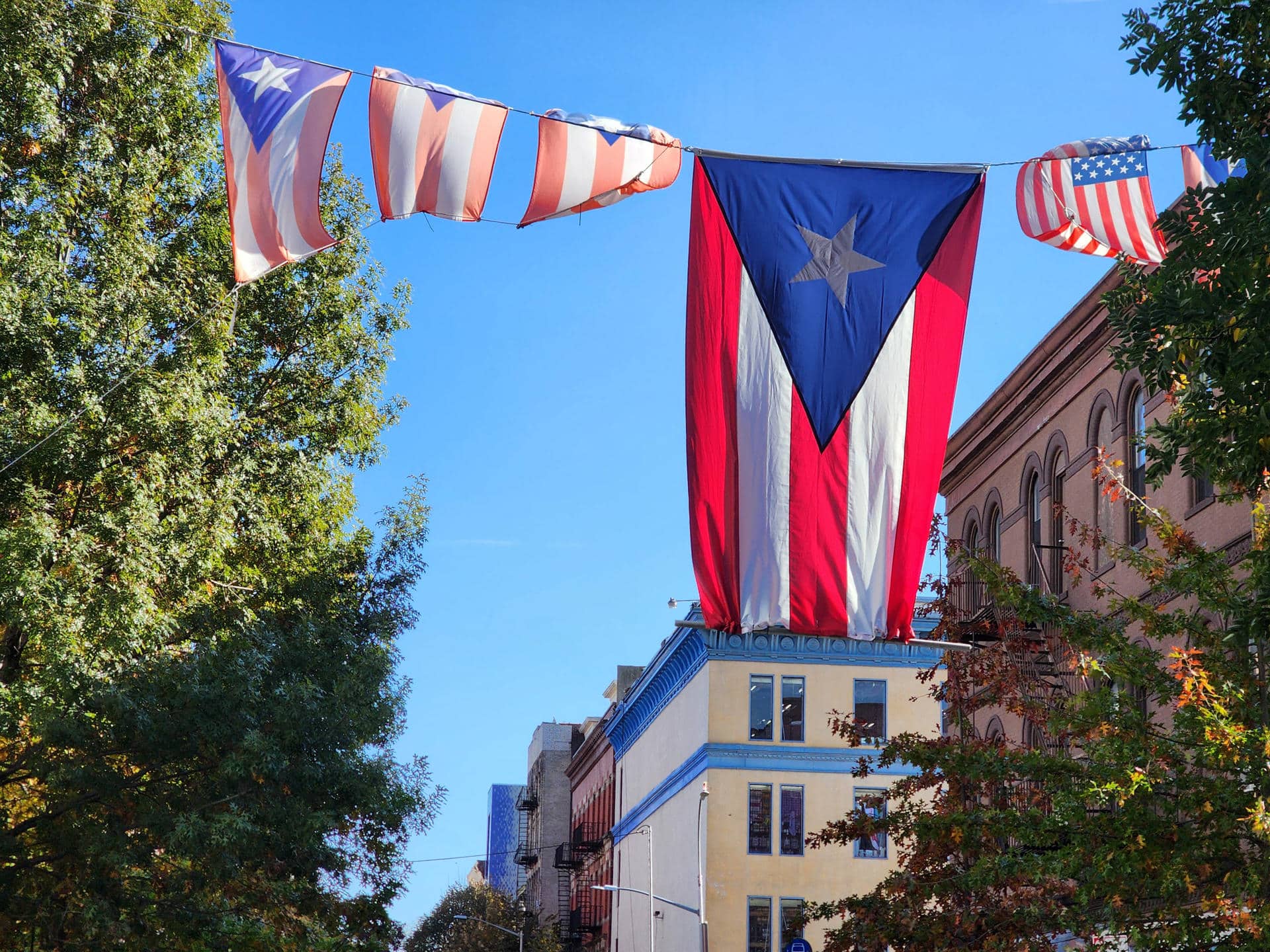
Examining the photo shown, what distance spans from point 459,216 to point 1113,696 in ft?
26.6

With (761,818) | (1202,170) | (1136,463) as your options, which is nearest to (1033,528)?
(1136,463)

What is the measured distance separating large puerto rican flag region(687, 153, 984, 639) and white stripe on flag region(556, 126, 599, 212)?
99 centimetres

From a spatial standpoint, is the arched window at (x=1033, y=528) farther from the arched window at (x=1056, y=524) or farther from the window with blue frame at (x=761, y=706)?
the window with blue frame at (x=761, y=706)

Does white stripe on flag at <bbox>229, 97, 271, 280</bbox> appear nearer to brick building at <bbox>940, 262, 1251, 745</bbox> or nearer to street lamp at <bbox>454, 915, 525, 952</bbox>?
brick building at <bbox>940, 262, 1251, 745</bbox>

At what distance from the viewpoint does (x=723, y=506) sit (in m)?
11.4

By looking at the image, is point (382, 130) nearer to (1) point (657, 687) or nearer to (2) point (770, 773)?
(2) point (770, 773)

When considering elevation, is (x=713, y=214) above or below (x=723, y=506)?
above

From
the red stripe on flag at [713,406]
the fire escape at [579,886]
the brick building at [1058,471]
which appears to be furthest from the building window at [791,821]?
the red stripe on flag at [713,406]

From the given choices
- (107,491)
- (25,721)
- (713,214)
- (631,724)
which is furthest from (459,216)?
(631,724)

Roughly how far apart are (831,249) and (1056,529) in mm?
18243

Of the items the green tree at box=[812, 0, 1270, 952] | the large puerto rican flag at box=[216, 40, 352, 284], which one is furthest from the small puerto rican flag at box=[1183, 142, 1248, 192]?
the large puerto rican flag at box=[216, 40, 352, 284]

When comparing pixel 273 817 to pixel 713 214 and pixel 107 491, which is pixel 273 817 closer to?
pixel 107 491

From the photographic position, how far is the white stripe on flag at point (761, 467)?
11.2 meters

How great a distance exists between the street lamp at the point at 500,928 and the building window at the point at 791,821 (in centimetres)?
3071
